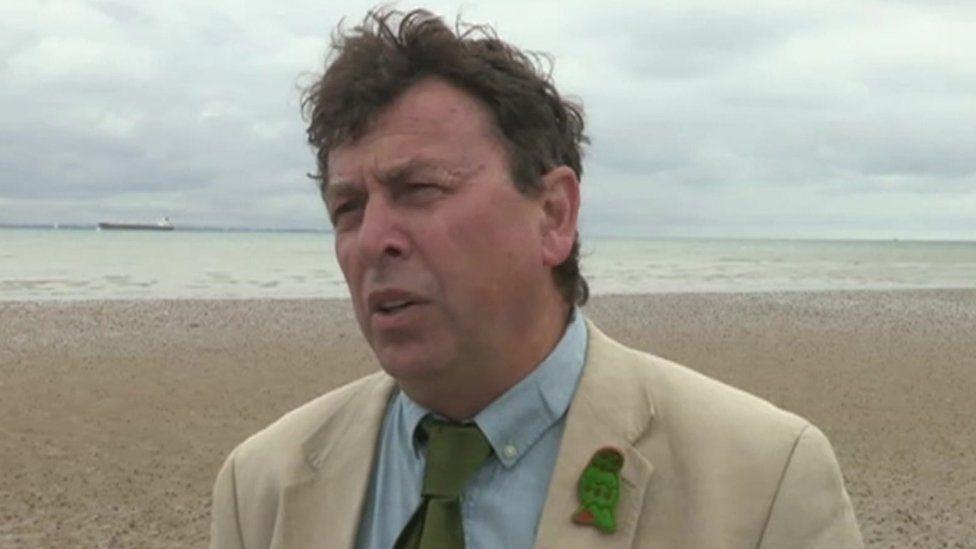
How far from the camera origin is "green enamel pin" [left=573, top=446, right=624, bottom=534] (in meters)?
2.44

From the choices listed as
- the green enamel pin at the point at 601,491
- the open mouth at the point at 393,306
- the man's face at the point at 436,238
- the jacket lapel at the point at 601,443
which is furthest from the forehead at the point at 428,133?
the green enamel pin at the point at 601,491

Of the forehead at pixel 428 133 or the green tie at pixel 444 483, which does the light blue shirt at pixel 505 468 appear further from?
the forehead at pixel 428 133

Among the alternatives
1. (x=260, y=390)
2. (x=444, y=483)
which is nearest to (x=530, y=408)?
(x=444, y=483)

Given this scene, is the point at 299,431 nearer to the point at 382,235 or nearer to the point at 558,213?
the point at 382,235

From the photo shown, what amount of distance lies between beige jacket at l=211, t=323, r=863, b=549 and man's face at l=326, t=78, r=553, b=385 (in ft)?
0.91

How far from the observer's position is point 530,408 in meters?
2.63

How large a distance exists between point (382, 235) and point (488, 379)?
0.39m

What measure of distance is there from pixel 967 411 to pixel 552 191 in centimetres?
1522

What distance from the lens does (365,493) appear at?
271 cm

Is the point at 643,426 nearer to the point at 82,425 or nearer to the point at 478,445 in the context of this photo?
the point at 478,445

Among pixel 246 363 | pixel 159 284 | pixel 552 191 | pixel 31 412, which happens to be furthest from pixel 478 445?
pixel 159 284

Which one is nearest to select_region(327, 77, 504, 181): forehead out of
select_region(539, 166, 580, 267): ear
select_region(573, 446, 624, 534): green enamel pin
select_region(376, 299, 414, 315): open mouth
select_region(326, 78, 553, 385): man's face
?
select_region(326, 78, 553, 385): man's face

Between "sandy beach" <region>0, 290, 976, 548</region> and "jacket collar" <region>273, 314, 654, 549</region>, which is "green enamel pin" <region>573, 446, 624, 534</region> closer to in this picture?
"jacket collar" <region>273, 314, 654, 549</region>

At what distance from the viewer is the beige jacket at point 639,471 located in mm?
2439
